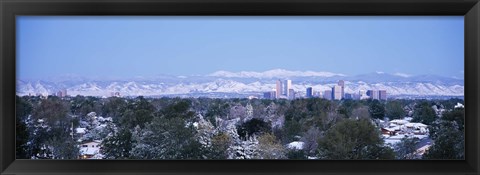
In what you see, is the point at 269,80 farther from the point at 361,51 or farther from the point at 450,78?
the point at 450,78

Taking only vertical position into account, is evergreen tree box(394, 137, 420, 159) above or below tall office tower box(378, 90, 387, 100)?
below

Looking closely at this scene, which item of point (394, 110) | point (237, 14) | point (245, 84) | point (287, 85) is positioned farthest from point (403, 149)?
point (237, 14)

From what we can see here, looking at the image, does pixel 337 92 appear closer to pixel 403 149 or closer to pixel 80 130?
pixel 403 149

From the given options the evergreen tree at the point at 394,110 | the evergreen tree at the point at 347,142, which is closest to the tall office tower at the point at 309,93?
the evergreen tree at the point at 347,142

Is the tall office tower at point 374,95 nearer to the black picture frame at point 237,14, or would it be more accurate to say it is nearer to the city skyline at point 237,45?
the city skyline at point 237,45

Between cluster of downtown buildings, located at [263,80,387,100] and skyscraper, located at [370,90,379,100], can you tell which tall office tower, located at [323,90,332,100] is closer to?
cluster of downtown buildings, located at [263,80,387,100]

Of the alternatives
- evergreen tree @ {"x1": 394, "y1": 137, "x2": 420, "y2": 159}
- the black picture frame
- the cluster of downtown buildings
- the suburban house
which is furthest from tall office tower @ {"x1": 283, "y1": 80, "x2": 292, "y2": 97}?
the suburban house
